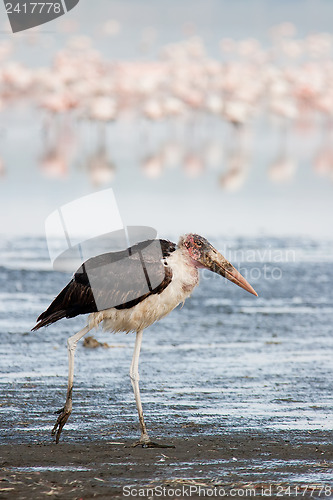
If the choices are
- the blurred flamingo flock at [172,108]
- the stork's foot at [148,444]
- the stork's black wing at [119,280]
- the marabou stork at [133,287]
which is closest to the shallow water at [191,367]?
the stork's foot at [148,444]

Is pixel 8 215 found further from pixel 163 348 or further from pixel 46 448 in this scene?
pixel 46 448

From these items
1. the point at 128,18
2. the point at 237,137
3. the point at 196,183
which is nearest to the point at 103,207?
the point at 196,183

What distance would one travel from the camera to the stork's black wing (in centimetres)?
576

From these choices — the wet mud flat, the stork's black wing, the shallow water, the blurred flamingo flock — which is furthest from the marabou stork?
the blurred flamingo flock

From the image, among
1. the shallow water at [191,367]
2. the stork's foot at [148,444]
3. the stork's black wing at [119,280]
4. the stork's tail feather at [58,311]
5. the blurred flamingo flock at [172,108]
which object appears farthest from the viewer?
the blurred flamingo flock at [172,108]

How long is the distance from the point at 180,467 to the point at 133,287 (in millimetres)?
1065

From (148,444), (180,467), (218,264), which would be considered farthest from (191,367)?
(180,467)

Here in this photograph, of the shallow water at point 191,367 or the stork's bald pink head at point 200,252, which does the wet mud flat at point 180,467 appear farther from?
the stork's bald pink head at point 200,252

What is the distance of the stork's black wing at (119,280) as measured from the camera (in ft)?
18.9

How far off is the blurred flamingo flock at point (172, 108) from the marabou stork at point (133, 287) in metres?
14.4

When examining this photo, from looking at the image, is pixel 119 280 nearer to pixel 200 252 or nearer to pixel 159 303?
pixel 159 303

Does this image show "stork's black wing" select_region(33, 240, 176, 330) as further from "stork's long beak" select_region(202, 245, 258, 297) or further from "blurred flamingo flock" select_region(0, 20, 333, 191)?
"blurred flamingo flock" select_region(0, 20, 333, 191)

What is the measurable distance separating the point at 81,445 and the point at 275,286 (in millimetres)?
5452

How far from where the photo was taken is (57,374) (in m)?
7.12
